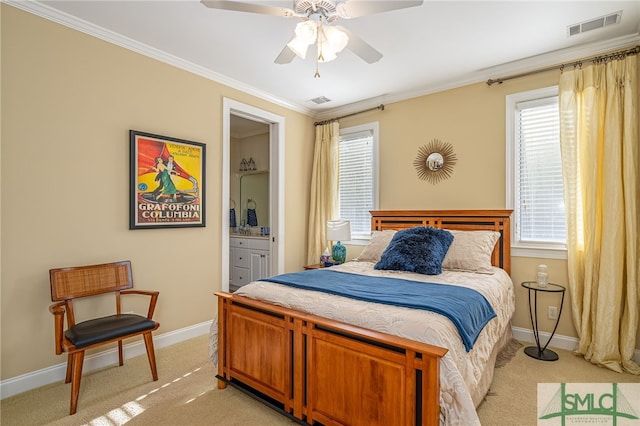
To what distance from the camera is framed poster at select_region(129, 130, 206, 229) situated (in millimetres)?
2959

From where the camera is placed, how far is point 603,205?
9.18 ft

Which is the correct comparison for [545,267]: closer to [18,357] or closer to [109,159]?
[109,159]

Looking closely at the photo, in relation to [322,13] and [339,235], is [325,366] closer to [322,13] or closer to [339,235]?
[322,13]

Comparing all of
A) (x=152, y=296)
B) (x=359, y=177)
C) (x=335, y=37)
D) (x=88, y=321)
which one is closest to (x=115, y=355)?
(x=88, y=321)

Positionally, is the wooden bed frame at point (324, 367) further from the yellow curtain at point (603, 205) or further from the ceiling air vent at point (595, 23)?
the ceiling air vent at point (595, 23)

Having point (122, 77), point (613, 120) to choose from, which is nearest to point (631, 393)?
point (613, 120)

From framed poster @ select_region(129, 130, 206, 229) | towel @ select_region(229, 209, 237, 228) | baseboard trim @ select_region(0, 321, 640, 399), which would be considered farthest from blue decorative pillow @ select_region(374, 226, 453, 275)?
towel @ select_region(229, 209, 237, 228)

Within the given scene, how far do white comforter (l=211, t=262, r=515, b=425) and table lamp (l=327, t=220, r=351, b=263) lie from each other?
1.50m

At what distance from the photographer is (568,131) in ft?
9.87

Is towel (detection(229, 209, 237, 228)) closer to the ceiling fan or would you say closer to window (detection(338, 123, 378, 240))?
window (detection(338, 123, 378, 240))

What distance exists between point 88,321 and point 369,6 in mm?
2800

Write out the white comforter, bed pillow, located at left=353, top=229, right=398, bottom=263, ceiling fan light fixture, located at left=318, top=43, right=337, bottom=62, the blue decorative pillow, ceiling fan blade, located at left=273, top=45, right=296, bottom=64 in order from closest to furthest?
the white comforter
ceiling fan light fixture, located at left=318, top=43, right=337, bottom=62
ceiling fan blade, located at left=273, top=45, right=296, bottom=64
the blue decorative pillow
bed pillow, located at left=353, top=229, right=398, bottom=263

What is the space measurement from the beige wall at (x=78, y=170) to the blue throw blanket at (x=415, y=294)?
134 cm

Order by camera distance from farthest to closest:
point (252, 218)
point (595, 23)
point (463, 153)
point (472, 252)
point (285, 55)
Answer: point (252, 218), point (463, 153), point (472, 252), point (595, 23), point (285, 55)
